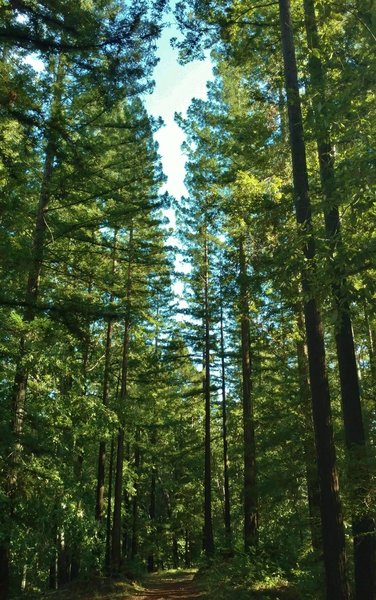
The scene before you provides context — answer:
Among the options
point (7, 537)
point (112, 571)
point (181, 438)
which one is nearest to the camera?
point (7, 537)

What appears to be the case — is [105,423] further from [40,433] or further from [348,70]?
[348,70]

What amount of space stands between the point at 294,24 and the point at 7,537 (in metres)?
11.8

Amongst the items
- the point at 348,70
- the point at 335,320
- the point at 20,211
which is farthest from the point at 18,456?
the point at 348,70

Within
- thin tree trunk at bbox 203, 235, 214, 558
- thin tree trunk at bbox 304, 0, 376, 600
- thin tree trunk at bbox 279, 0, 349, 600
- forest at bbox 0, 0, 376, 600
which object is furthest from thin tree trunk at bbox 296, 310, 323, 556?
thin tree trunk at bbox 203, 235, 214, 558

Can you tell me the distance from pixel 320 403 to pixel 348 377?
1.72 m

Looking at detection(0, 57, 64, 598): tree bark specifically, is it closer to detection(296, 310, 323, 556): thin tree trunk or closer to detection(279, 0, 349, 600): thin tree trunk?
detection(279, 0, 349, 600): thin tree trunk

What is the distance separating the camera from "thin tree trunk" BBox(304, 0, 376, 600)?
5.65 m

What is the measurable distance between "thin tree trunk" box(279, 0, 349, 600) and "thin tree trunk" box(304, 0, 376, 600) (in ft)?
1.04

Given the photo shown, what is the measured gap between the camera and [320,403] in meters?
7.58

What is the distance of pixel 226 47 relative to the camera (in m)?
10.7

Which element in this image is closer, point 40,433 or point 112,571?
point 40,433

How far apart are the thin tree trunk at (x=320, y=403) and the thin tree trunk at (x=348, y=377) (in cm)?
32

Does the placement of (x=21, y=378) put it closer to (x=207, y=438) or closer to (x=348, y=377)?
(x=348, y=377)

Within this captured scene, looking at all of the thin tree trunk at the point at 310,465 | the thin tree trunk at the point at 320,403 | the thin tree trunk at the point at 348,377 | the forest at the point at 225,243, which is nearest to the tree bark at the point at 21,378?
the forest at the point at 225,243
